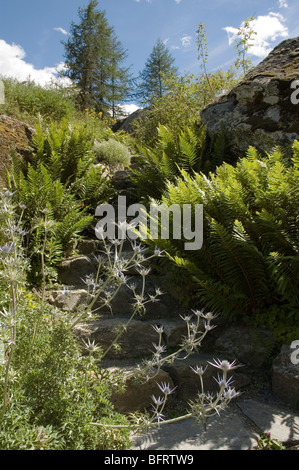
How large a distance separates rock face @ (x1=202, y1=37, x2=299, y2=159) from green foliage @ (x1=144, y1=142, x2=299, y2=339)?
5.10 feet

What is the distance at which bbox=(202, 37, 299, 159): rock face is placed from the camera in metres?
4.55

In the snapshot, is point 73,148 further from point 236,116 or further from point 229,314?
point 229,314

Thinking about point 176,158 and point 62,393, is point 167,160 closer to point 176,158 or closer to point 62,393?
point 176,158

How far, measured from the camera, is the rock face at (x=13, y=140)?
496 centimetres

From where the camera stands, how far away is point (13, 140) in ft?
17.1

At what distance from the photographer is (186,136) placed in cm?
498

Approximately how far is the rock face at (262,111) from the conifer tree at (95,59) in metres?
17.3

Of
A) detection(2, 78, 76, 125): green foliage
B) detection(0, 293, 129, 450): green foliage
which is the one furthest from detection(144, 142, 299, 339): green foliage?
detection(2, 78, 76, 125): green foliage

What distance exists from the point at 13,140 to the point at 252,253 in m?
4.00

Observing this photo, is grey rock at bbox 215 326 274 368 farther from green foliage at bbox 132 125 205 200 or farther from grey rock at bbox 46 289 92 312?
green foliage at bbox 132 125 205 200

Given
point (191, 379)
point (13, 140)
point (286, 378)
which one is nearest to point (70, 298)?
point (191, 379)

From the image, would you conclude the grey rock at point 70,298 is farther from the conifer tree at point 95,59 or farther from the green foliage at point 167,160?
the conifer tree at point 95,59

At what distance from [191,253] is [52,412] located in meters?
1.89
